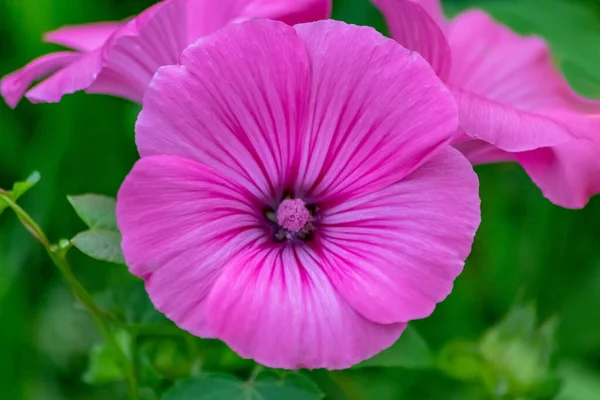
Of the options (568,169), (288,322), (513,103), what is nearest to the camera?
(288,322)

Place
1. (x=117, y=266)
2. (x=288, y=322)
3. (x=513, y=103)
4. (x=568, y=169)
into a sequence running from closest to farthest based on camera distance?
(x=288, y=322) < (x=568, y=169) < (x=513, y=103) < (x=117, y=266)

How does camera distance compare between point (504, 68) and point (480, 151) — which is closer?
point (480, 151)

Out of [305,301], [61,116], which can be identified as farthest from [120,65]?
[61,116]

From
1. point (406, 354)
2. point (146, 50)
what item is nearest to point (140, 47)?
point (146, 50)

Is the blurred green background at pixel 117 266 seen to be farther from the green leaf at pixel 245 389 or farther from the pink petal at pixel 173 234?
the pink petal at pixel 173 234

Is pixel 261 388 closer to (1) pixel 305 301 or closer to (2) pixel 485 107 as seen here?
(1) pixel 305 301

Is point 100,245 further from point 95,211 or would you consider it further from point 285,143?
point 285,143

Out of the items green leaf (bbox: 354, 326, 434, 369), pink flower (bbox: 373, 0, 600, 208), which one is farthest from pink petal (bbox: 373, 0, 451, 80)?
green leaf (bbox: 354, 326, 434, 369)
